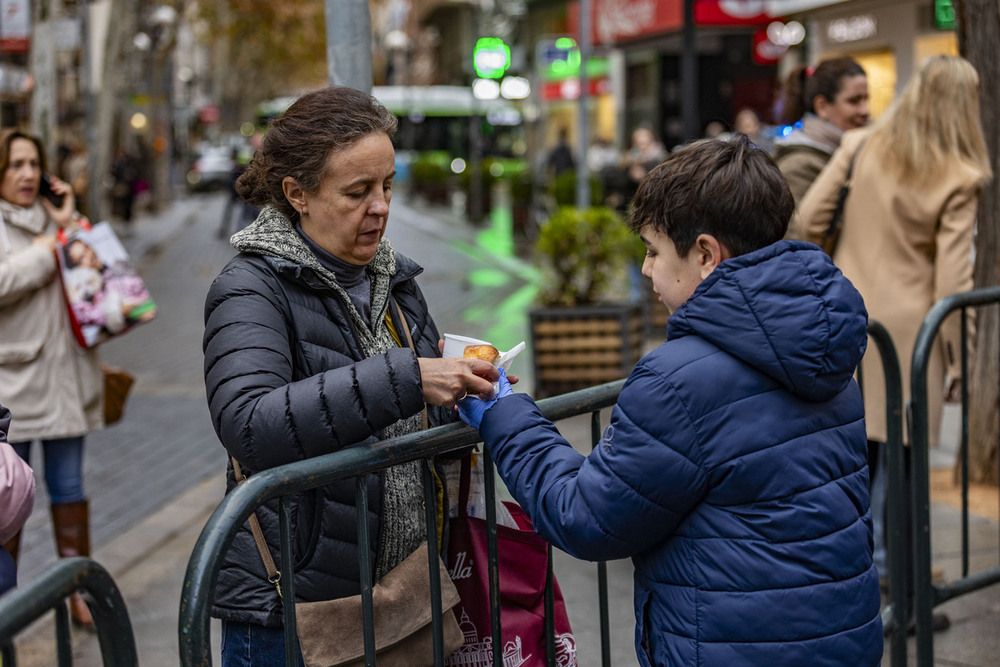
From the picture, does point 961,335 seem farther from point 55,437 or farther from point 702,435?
point 55,437

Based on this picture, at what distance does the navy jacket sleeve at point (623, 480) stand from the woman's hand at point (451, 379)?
0.50 feet

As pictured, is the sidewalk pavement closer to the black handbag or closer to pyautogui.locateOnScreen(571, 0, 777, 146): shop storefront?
the black handbag

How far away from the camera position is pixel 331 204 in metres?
2.35

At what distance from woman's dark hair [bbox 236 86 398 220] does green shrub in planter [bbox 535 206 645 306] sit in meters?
5.56

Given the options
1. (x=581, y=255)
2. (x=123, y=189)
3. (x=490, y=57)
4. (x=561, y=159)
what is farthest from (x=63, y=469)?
(x=123, y=189)

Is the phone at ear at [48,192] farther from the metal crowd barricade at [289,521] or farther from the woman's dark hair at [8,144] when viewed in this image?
the metal crowd barricade at [289,521]

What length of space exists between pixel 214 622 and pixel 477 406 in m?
3.02

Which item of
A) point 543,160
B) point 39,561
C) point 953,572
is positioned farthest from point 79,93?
point 953,572

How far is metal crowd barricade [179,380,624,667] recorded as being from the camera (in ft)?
6.23

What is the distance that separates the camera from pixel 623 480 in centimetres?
194

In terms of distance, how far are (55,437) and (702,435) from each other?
11.2ft

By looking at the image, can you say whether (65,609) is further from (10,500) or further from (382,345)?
(382,345)

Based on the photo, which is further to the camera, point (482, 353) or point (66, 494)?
point (66, 494)

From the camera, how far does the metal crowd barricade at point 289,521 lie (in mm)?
1899
